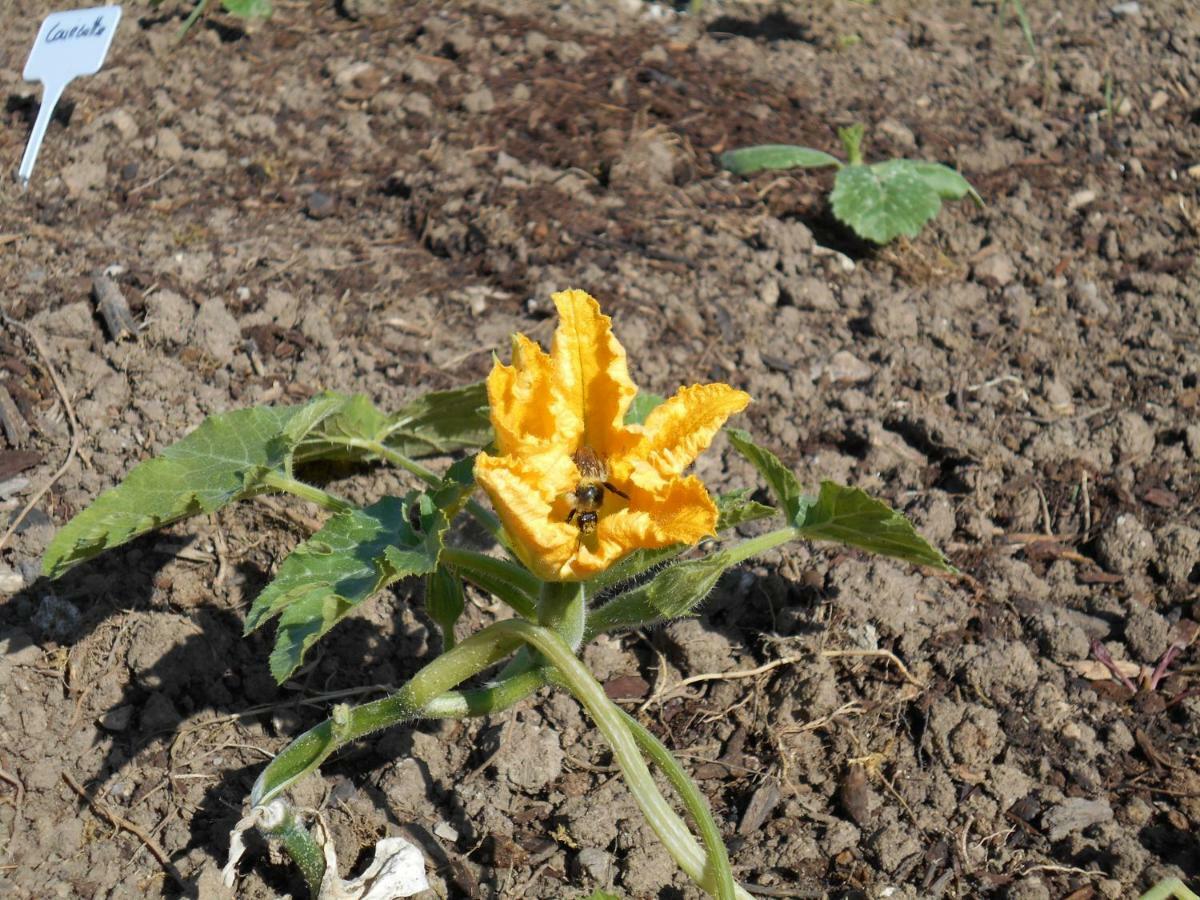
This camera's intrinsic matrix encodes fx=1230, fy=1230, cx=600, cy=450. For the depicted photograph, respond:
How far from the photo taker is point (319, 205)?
13.7ft

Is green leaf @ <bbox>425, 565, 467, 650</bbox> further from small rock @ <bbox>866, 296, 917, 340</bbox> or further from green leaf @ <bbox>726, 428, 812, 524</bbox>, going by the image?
small rock @ <bbox>866, 296, 917, 340</bbox>

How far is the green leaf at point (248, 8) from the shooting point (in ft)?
16.1

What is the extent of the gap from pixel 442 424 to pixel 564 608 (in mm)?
816

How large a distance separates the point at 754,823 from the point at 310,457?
1.31m

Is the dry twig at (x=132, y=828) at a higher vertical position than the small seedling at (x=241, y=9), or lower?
lower

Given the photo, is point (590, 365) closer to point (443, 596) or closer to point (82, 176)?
point (443, 596)

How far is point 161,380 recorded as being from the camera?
3.38m

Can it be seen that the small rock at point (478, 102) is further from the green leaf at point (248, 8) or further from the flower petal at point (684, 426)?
the flower petal at point (684, 426)

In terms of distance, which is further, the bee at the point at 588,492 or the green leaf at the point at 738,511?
the green leaf at the point at 738,511

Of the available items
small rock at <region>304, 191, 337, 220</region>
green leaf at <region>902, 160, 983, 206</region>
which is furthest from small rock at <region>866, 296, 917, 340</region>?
small rock at <region>304, 191, 337, 220</region>

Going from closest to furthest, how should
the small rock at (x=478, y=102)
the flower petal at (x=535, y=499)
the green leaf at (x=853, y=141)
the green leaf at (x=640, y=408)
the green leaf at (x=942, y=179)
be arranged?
the flower petal at (x=535, y=499)
the green leaf at (x=640, y=408)
the green leaf at (x=942, y=179)
the green leaf at (x=853, y=141)
the small rock at (x=478, y=102)

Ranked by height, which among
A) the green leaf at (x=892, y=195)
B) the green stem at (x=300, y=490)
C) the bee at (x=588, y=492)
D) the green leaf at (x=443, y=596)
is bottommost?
the green leaf at (x=892, y=195)

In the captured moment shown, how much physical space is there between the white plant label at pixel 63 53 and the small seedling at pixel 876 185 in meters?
2.14

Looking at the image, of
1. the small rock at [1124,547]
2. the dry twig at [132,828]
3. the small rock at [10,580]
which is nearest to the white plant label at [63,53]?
the small rock at [10,580]
